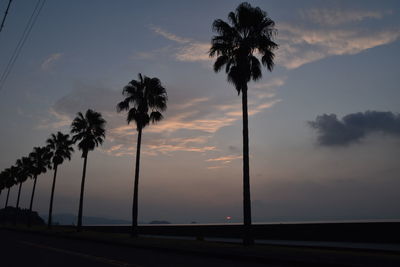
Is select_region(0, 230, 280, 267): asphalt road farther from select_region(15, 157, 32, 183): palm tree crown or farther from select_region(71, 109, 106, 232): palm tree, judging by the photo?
select_region(15, 157, 32, 183): palm tree crown

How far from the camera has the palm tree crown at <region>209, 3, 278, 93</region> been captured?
23.1 m

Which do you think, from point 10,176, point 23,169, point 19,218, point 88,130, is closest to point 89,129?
point 88,130

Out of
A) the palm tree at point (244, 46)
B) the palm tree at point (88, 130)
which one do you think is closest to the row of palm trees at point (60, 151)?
the palm tree at point (88, 130)

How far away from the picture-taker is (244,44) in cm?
2338

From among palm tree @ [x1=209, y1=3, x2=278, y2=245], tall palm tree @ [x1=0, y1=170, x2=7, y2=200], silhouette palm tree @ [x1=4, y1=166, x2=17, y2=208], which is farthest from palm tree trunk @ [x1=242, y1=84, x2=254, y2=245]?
tall palm tree @ [x1=0, y1=170, x2=7, y2=200]

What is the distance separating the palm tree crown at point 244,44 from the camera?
2311 centimetres

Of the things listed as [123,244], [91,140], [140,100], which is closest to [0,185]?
[91,140]

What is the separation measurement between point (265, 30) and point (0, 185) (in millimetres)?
115136

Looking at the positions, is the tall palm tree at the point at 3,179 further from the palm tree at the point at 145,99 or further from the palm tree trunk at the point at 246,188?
the palm tree trunk at the point at 246,188

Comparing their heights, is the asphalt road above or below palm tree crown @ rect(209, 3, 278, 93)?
below

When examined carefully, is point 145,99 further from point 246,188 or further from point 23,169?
point 23,169

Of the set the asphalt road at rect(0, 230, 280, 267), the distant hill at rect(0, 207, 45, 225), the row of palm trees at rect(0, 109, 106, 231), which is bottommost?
the asphalt road at rect(0, 230, 280, 267)

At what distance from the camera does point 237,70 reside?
23.6 meters

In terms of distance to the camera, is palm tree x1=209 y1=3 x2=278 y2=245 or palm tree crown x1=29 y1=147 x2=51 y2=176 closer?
palm tree x1=209 y1=3 x2=278 y2=245
